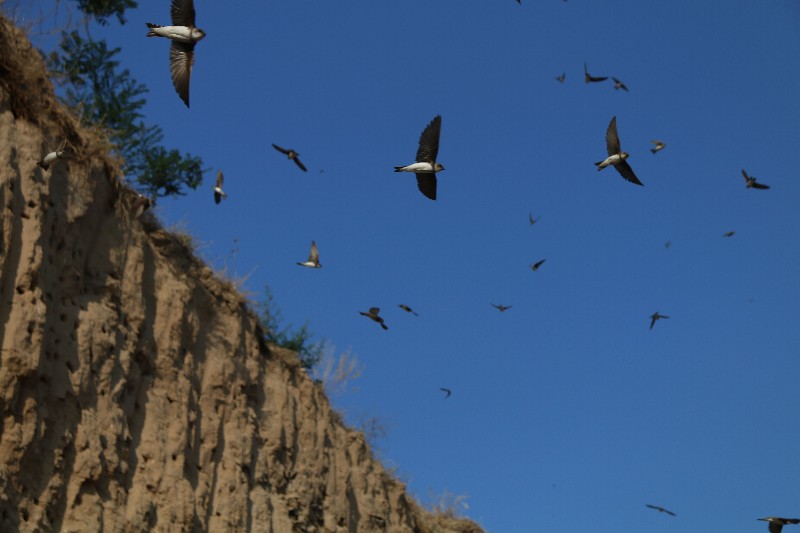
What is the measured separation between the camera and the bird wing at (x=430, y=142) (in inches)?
446

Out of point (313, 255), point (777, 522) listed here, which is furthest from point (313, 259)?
point (777, 522)

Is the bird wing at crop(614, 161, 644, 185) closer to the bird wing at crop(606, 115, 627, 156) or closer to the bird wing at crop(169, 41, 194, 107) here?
the bird wing at crop(606, 115, 627, 156)

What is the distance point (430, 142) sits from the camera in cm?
1134

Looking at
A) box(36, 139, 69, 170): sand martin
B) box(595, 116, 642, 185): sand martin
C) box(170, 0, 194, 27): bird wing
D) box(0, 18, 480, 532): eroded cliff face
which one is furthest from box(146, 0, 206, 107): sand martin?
box(595, 116, 642, 185): sand martin

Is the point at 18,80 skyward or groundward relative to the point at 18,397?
skyward

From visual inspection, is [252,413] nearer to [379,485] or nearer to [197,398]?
[197,398]

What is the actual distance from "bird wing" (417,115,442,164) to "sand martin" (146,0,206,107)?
98.0 inches

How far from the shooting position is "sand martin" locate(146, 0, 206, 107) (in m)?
9.95

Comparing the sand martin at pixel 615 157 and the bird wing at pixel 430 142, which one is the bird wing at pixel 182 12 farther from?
the sand martin at pixel 615 157

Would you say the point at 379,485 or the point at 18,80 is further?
the point at 379,485

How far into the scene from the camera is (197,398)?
A: 13133mm

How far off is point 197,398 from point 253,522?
1.60 m

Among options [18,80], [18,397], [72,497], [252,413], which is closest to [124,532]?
[72,497]

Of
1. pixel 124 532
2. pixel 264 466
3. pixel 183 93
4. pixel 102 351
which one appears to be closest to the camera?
pixel 183 93
